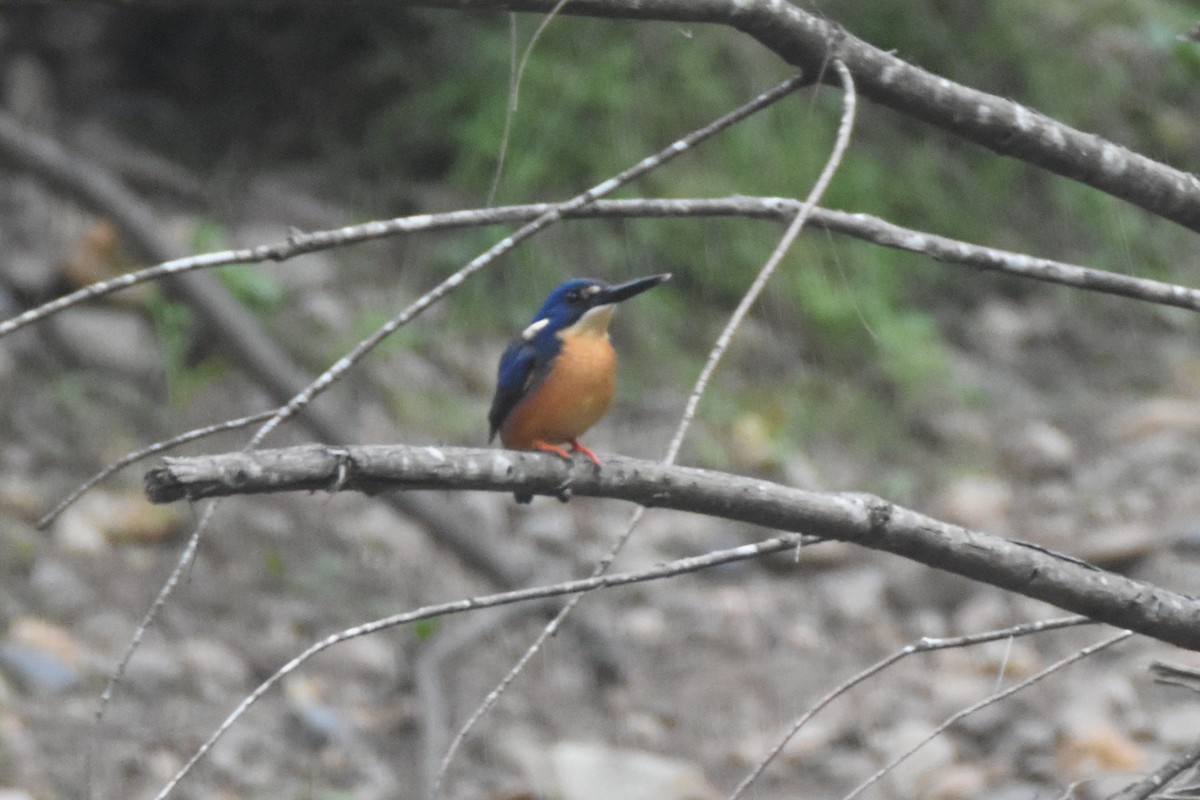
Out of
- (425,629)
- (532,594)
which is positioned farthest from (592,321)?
(425,629)

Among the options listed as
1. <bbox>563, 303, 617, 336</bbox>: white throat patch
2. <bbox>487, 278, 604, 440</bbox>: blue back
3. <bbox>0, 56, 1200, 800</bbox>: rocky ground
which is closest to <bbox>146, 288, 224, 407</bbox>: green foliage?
<bbox>0, 56, 1200, 800</bbox>: rocky ground

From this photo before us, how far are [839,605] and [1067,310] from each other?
11.0 feet

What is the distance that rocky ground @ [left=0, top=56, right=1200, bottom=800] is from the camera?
227 inches

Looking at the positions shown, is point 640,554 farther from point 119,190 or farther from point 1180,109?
point 1180,109

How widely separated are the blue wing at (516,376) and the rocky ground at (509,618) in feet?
6.35

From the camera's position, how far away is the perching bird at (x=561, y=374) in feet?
14.0

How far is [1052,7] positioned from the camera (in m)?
10.2

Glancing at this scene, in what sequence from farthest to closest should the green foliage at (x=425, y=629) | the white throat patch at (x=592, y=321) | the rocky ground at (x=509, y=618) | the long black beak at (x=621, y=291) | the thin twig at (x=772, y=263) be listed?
the green foliage at (x=425, y=629), the rocky ground at (x=509, y=618), the white throat patch at (x=592, y=321), the long black beak at (x=621, y=291), the thin twig at (x=772, y=263)

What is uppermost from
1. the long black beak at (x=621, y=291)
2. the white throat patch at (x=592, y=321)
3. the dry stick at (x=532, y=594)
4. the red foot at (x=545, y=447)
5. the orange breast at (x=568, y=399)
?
the dry stick at (x=532, y=594)

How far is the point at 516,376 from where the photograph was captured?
4.42 meters

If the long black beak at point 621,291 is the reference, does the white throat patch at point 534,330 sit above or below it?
below

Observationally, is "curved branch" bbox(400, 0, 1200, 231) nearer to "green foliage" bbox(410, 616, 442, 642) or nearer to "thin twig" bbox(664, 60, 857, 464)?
"thin twig" bbox(664, 60, 857, 464)

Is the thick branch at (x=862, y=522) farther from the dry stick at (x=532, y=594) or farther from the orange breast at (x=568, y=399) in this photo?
the orange breast at (x=568, y=399)

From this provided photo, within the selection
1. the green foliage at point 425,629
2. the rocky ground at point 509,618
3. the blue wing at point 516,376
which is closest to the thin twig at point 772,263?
the blue wing at point 516,376
